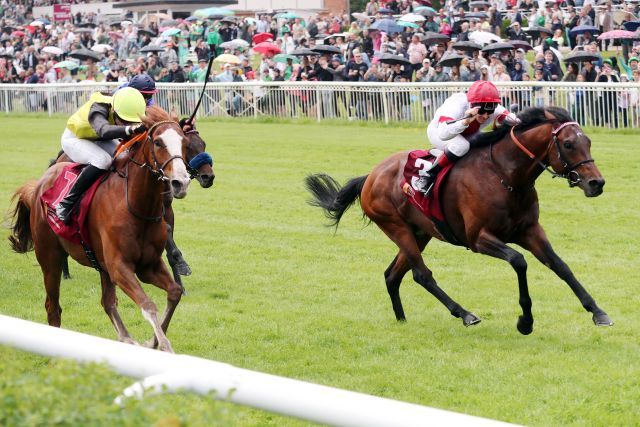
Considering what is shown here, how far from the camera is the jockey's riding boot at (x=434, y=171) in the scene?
757cm

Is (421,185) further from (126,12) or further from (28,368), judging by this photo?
(126,12)

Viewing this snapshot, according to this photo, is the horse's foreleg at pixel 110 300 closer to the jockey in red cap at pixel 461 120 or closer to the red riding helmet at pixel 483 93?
the jockey in red cap at pixel 461 120

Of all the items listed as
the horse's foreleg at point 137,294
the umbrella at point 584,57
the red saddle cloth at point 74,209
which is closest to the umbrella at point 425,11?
the umbrella at point 584,57

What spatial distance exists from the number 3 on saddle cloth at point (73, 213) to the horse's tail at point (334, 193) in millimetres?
2281

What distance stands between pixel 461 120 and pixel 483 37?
14.9 metres

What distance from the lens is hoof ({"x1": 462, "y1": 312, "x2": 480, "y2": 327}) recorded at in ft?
23.8

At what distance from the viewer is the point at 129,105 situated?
6.82m

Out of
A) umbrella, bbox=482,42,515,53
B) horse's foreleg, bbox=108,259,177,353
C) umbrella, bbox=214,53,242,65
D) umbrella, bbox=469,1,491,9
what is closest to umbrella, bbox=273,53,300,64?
umbrella, bbox=214,53,242,65

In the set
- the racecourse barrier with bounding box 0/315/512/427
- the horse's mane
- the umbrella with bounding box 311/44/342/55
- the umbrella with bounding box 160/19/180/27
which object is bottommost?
the umbrella with bounding box 311/44/342/55

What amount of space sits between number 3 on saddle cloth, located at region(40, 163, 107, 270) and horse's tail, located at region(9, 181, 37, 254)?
19.8 inches

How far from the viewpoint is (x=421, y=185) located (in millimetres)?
7660

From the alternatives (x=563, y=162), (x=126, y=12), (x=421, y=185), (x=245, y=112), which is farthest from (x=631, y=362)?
(x=126, y=12)

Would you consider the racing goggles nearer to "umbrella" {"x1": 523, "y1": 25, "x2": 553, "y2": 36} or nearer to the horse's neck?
the horse's neck

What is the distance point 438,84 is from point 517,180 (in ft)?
38.1
